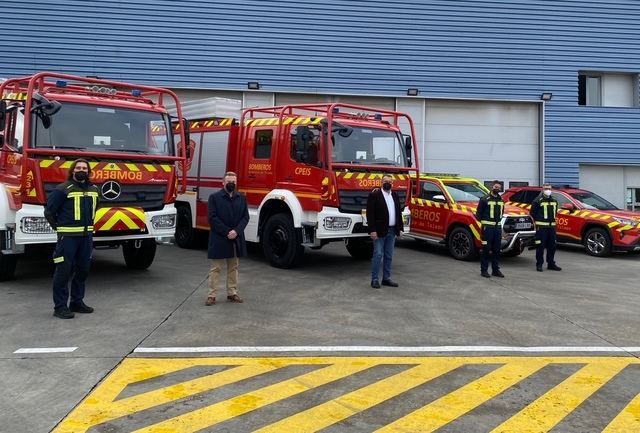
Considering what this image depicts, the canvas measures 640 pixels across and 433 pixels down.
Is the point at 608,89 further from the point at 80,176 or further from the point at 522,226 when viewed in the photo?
the point at 80,176

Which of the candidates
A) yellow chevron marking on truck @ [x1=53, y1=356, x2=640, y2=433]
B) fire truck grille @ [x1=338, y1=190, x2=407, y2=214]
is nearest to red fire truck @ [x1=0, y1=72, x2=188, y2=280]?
fire truck grille @ [x1=338, y1=190, x2=407, y2=214]

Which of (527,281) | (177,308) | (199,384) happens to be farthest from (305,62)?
(199,384)

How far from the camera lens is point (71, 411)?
→ 160 inches

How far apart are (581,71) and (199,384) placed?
18.7 m

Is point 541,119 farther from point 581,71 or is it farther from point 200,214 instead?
point 200,214

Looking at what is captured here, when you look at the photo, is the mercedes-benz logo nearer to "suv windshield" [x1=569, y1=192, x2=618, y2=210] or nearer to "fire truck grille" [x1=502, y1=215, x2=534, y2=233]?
"fire truck grille" [x1=502, y1=215, x2=534, y2=233]

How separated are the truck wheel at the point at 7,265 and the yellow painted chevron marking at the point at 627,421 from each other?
7988 mm

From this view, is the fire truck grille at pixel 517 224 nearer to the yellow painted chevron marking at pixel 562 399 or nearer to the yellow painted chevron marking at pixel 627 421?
the yellow painted chevron marking at pixel 562 399

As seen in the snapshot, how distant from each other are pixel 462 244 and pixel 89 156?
7.71 metres

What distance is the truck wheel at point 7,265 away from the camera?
8375 millimetres

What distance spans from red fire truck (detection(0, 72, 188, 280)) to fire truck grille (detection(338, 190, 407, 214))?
275 cm

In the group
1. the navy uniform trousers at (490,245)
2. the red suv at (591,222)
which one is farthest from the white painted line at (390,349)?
the red suv at (591,222)

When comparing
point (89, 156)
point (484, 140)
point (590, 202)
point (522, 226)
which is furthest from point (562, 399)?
point (484, 140)

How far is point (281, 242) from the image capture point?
10.2 metres
